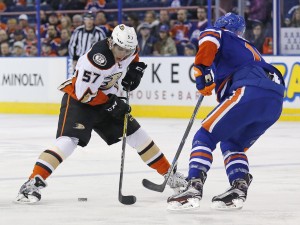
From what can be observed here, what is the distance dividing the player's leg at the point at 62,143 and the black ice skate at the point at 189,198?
768 mm

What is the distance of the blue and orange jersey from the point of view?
214 inches

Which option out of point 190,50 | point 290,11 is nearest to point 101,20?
point 190,50

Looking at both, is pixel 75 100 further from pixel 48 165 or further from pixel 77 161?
pixel 77 161

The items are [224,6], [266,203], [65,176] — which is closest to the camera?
[266,203]

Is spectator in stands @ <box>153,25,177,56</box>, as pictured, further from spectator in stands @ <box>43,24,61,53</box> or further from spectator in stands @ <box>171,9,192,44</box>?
spectator in stands @ <box>43,24,61,53</box>

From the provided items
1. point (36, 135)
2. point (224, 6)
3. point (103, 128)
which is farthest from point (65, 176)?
point (224, 6)

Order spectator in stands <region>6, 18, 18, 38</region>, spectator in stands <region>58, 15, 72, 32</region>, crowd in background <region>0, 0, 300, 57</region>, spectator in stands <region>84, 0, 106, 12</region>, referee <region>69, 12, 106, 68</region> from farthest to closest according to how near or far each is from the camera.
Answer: spectator in stands <region>6, 18, 18, 38</region>, spectator in stands <region>84, 0, 106, 12</region>, spectator in stands <region>58, 15, 72, 32</region>, referee <region>69, 12, 106, 68</region>, crowd in background <region>0, 0, 300, 57</region>

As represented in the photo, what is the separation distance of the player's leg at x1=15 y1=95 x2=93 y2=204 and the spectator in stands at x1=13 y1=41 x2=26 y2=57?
897 cm

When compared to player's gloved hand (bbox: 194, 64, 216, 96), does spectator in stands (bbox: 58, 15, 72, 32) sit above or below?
below

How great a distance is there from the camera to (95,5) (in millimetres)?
15234

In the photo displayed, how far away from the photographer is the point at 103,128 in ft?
20.2

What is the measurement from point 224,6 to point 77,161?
207 inches

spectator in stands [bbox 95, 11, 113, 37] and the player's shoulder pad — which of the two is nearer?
the player's shoulder pad

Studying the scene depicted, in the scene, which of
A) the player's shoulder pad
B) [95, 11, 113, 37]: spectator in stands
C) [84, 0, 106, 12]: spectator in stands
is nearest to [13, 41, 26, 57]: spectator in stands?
[84, 0, 106, 12]: spectator in stands
